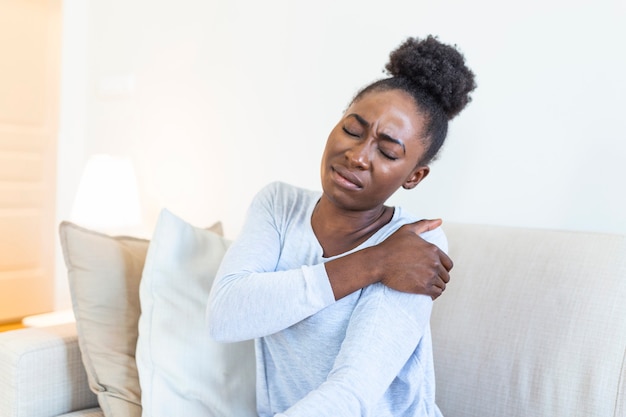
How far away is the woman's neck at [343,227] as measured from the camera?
133 centimetres

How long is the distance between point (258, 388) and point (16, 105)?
9.69 feet

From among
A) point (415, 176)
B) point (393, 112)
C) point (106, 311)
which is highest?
point (393, 112)

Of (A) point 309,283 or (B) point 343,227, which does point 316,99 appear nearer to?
(B) point 343,227

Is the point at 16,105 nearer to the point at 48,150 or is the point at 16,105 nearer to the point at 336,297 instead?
the point at 48,150

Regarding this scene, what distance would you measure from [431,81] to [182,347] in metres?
0.74

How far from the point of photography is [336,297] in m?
1.19

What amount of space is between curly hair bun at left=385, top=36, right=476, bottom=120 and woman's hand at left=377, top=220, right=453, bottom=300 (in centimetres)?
26

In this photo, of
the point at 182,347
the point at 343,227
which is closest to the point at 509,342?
the point at 343,227

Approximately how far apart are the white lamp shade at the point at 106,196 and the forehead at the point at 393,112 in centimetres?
146

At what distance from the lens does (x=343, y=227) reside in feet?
4.40

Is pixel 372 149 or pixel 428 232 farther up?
pixel 372 149

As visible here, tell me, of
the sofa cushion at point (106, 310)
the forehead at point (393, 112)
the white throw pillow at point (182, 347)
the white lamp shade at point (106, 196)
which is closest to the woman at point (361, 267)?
the forehead at point (393, 112)

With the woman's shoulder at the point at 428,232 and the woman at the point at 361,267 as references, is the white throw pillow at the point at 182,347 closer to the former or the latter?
the woman at the point at 361,267

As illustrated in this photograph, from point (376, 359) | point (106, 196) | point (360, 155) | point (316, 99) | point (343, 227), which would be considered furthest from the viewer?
point (106, 196)
